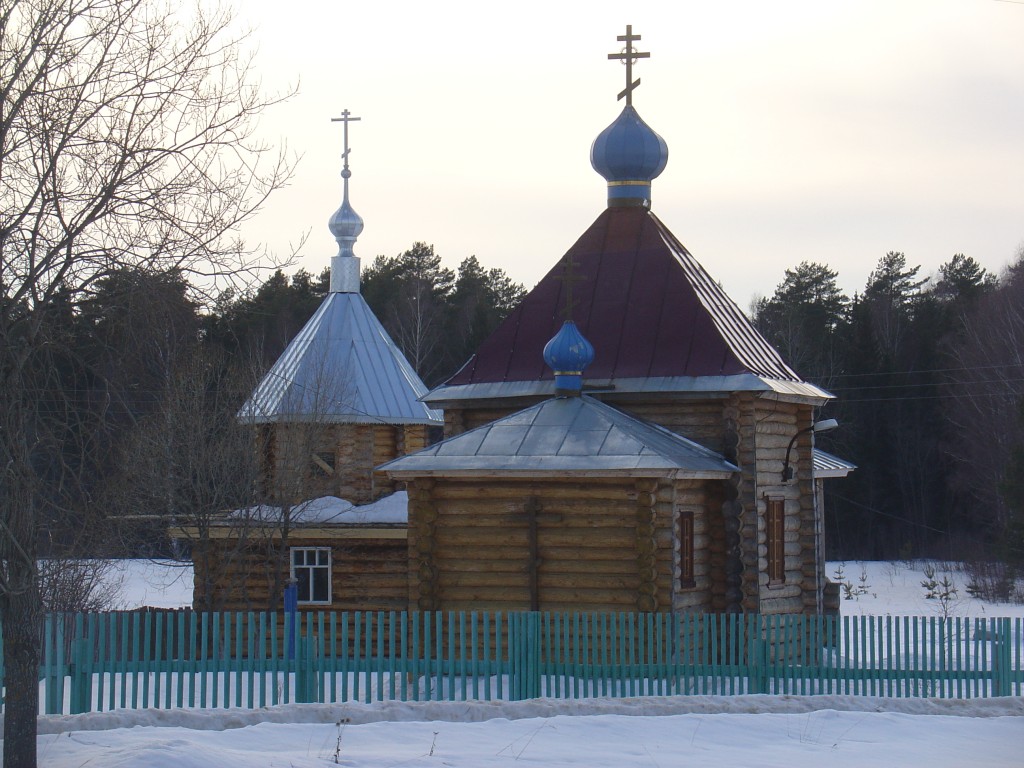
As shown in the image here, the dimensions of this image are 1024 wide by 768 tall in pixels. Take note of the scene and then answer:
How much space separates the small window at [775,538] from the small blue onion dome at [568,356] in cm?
288

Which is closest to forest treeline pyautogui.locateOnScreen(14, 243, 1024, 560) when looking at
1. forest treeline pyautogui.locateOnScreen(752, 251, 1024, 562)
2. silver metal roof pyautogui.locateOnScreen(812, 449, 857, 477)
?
forest treeline pyautogui.locateOnScreen(752, 251, 1024, 562)

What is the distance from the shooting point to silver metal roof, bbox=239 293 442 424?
20.4 m

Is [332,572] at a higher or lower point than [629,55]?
lower

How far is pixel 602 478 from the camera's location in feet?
48.0

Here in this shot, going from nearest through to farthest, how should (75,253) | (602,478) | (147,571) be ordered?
1. (75,253)
2. (602,478)
3. (147,571)

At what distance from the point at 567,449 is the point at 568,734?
176 inches

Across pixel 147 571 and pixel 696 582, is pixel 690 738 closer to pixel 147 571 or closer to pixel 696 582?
pixel 696 582

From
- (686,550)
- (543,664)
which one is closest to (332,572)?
(543,664)

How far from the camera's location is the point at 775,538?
16656mm

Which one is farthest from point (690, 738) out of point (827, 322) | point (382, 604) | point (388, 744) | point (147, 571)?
point (827, 322)

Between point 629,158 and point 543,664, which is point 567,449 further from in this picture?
point 629,158

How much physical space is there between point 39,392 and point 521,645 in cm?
604

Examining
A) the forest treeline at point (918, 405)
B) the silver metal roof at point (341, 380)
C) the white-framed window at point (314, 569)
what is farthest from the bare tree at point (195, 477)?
the forest treeline at point (918, 405)

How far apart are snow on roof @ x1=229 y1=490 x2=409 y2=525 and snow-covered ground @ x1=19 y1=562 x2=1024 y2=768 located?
755 centimetres
